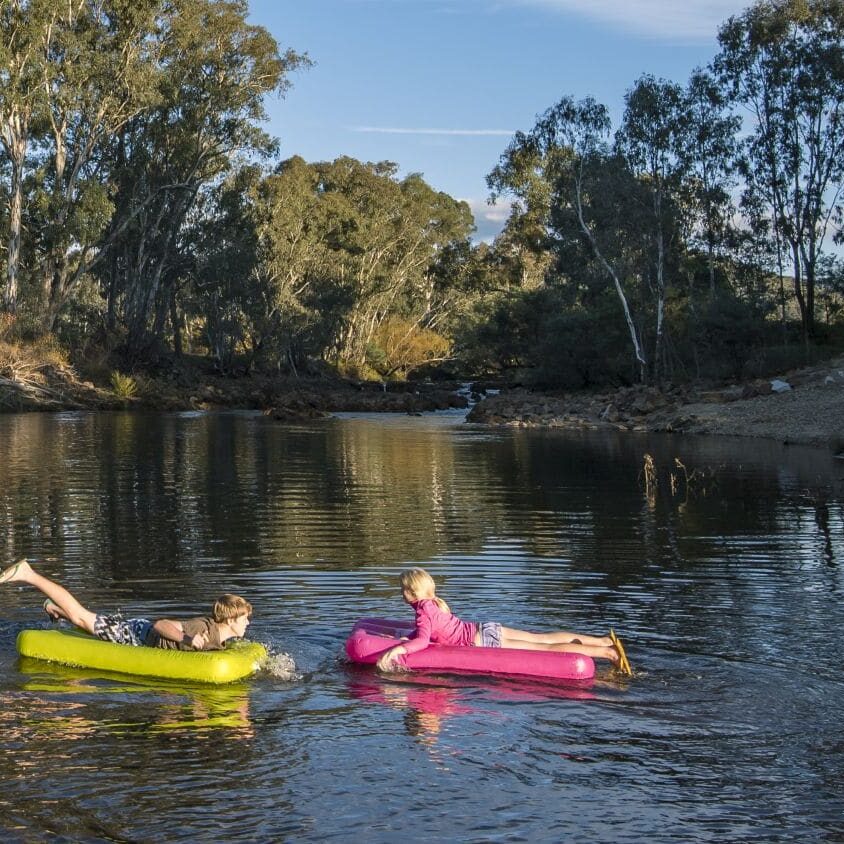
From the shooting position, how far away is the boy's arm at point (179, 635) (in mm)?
9148

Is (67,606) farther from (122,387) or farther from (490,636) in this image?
(122,387)

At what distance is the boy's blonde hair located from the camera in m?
9.13

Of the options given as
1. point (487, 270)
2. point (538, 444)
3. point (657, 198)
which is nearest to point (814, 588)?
point (538, 444)

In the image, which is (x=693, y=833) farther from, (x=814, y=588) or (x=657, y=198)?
(x=657, y=198)

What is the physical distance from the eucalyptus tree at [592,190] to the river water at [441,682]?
28.1 metres

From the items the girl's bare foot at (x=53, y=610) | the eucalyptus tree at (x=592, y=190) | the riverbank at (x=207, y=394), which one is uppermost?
the eucalyptus tree at (x=592, y=190)

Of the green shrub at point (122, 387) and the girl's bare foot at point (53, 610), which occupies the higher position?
the green shrub at point (122, 387)

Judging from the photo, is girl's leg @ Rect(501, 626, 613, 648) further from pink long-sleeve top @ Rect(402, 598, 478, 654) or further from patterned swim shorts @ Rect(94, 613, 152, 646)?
patterned swim shorts @ Rect(94, 613, 152, 646)

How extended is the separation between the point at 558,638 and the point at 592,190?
140ft

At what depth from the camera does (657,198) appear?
161 feet

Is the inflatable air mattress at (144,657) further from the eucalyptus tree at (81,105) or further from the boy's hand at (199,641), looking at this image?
the eucalyptus tree at (81,105)

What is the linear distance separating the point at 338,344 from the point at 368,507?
57159 millimetres

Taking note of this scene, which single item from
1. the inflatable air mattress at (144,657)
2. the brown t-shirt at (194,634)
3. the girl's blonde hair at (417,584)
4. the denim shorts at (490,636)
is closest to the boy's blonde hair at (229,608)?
the brown t-shirt at (194,634)

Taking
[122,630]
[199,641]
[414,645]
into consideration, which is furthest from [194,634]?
[414,645]
